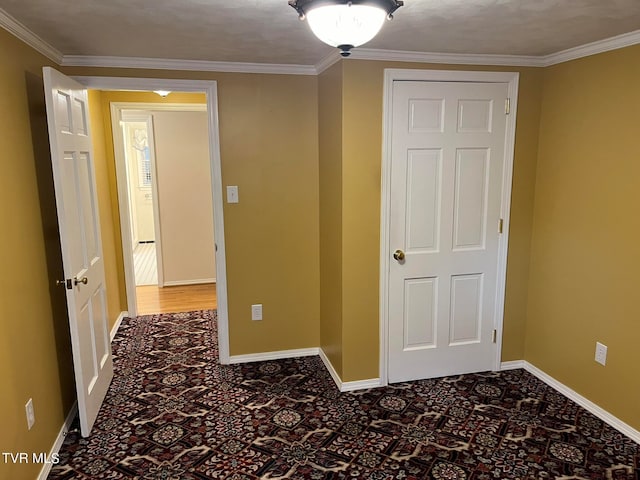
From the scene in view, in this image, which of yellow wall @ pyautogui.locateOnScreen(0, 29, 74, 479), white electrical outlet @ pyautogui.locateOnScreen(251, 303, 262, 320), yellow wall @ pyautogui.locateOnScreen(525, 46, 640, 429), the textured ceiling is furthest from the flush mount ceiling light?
white electrical outlet @ pyautogui.locateOnScreen(251, 303, 262, 320)

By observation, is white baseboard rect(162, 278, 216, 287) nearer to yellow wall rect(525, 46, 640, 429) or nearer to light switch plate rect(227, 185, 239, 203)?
light switch plate rect(227, 185, 239, 203)

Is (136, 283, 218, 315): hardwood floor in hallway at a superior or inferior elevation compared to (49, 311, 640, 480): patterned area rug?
superior

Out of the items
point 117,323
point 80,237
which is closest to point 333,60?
point 80,237

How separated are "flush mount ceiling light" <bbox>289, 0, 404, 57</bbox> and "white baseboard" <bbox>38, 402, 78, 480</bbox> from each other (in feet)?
7.83

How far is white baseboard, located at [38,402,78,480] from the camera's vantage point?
2.28 meters

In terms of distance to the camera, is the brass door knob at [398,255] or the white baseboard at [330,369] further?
the white baseboard at [330,369]

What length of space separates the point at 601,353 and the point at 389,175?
66.3 inches

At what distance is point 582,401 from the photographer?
2.95m

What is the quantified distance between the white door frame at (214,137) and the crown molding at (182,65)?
0.27ft

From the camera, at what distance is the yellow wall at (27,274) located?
2.01 m

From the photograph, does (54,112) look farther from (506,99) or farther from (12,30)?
(506,99)

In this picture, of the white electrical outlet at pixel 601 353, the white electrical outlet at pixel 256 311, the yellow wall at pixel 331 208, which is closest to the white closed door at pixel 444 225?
the yellow wall at pixel 331 208

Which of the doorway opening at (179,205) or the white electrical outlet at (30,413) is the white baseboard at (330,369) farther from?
the doorway opening at (179,205)

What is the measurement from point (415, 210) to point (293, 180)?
0.96 meters
